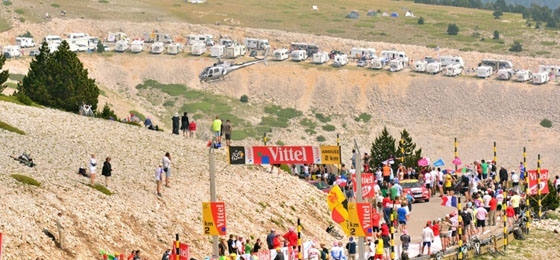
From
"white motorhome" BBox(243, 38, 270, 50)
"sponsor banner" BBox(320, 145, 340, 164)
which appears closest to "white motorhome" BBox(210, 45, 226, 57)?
"white motorhome" BBox(243, 38, 270, 50)

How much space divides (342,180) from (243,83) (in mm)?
107596

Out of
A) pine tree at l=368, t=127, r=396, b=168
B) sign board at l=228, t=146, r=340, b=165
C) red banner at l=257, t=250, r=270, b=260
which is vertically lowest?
pine tree at l=368, t=127, r=396, b=168

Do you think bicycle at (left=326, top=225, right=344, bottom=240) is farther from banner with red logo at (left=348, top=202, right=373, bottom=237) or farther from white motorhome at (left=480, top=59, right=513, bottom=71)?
white motorhome at (left=480, top=59, right=513, bottom=71)

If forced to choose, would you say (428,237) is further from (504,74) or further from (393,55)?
(393,55)

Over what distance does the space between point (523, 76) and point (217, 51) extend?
3589 centimetres

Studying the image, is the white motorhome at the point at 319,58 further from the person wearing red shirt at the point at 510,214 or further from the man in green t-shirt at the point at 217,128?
the person wearing red shirt at the point at 510,214

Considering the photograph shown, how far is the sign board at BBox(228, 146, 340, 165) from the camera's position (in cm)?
5162

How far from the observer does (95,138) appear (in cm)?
6519

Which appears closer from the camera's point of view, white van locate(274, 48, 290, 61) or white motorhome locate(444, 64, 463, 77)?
white motorhome locate(444, 64, 463, 77)

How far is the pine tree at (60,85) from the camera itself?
76938 mm

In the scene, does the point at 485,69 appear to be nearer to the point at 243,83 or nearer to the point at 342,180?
the point at 243,83

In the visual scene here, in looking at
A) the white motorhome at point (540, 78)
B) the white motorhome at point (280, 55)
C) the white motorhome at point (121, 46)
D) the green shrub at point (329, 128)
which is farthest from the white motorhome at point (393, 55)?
the white motorhome at point (121, 46)

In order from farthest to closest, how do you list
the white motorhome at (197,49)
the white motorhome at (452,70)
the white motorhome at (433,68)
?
1. the white motorhome at (197,49)
2. the white motorhome at (433,68)
3. the white motorhome at (452,70)

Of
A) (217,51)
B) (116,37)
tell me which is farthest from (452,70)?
(116,37)
